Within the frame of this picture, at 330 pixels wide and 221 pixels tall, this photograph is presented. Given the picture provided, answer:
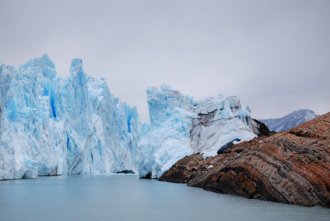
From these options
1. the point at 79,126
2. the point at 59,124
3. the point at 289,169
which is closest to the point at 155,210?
the point at 289,169

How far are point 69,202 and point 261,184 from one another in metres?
7.24

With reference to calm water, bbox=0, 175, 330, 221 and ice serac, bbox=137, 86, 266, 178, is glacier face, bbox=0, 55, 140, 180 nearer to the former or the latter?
ice serac, bbox=137, 86, 266, 178

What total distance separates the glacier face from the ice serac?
9843 mm

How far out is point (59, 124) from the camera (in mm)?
44906

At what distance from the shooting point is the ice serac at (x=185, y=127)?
105ft

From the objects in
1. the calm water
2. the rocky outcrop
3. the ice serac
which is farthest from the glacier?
the calm water

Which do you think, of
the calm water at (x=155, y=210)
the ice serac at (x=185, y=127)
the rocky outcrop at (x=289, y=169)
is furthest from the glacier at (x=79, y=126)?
the calm water at (x=155, y=210)

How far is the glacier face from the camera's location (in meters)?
32.5

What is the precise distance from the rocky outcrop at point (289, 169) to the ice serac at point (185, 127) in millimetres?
12194

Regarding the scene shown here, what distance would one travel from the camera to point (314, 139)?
15.6 meters

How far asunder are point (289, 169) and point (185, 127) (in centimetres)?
1970

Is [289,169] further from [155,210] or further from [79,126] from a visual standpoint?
[79,126]

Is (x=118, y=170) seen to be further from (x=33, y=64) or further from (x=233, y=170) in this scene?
(x=233, y=170)

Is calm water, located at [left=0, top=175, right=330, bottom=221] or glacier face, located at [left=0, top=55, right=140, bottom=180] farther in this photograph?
glacier face, located at [left=0, top=55, right=140, bottom=180]
